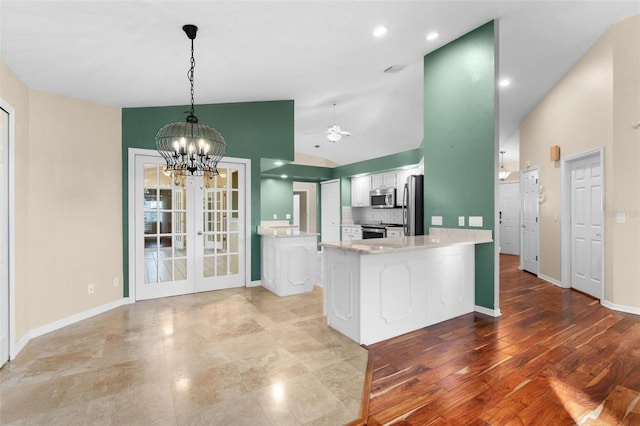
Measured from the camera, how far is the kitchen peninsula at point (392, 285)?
2715mm

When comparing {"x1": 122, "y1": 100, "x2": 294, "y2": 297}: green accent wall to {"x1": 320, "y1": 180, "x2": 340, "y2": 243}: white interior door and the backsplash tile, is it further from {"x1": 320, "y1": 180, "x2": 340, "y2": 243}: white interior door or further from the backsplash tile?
{"x1": 320, "y1": 180, "x2": 340, "y2": 243}: white interior door

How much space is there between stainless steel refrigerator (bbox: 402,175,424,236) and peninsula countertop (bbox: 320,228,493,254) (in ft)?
0.83

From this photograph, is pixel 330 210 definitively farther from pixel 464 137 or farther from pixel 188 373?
pixel 188 373

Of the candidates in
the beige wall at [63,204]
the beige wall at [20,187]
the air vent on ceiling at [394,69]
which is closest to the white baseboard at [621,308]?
the air vent on ceiling at [394,69]

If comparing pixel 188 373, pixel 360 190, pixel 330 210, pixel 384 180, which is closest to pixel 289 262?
pixel 188 373

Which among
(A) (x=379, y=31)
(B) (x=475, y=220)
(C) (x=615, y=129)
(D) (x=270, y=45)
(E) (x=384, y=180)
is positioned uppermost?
(A) (x=379, y=31)

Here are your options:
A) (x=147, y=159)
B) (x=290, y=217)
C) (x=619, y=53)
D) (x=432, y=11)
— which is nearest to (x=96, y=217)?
(x=147, y=159)

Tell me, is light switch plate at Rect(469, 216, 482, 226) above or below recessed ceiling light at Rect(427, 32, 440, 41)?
below

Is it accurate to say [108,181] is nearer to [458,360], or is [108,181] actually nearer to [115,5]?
[115,5]

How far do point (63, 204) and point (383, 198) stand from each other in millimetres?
6262

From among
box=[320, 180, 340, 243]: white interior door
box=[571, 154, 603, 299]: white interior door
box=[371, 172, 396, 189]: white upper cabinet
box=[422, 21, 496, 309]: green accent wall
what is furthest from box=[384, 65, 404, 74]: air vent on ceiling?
box=[320, 180, 340, 243]: white interior door

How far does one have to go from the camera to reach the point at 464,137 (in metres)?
3.72

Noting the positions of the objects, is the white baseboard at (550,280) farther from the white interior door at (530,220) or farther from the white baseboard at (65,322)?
the white baseboard at (65,322)

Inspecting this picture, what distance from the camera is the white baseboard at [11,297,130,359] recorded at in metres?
2.76
